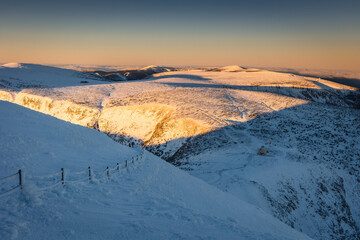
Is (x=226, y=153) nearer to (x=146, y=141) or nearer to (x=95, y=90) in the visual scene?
(x=146, y=141)

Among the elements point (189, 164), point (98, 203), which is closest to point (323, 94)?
point (189, 164)

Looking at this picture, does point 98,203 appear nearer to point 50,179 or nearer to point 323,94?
point 50,179

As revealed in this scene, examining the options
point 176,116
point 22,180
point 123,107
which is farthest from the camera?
point 123,107

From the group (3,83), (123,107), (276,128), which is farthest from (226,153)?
(3,83)

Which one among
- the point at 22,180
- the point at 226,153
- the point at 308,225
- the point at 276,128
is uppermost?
the point at 22,180

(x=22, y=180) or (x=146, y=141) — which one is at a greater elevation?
(x=22, y=180)

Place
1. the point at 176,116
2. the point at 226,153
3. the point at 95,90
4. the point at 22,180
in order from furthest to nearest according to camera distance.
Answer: the point at 95,90, the point at 176,116, the point at 226,153, the point at 22,180

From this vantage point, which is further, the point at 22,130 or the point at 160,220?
the point at 22,130

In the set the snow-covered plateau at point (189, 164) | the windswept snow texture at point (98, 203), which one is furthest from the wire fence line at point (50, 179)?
the snow-covered plateau at point (189, 164)
